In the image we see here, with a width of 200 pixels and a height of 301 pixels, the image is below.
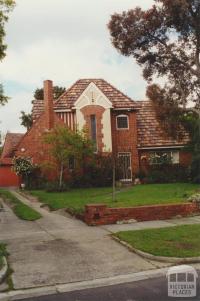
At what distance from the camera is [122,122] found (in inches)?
1411

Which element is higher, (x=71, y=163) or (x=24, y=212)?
(x=71, y=163)

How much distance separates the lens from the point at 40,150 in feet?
110

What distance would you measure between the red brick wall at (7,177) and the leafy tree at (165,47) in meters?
18.8

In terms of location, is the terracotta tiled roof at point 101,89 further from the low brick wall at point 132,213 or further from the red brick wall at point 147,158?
the low brick wall at point 132,213

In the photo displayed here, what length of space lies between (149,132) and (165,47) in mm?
10450

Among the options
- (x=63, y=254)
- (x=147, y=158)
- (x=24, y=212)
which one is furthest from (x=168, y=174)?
(x=63, y=254)

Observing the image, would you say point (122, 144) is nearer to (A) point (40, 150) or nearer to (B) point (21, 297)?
(A) point (40, 150)

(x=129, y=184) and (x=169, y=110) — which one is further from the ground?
(x=169, y=110)

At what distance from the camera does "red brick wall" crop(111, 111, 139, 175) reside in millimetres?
35406

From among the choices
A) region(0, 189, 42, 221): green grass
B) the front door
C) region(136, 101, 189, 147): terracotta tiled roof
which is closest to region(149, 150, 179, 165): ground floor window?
region(136, 101, 189, 147): terracotta tiled roof

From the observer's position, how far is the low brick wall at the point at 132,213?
1630cm

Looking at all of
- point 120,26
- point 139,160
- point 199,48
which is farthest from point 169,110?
point 139,160

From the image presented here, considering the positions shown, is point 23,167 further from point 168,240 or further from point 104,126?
point 168,240

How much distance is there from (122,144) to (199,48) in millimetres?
10941
